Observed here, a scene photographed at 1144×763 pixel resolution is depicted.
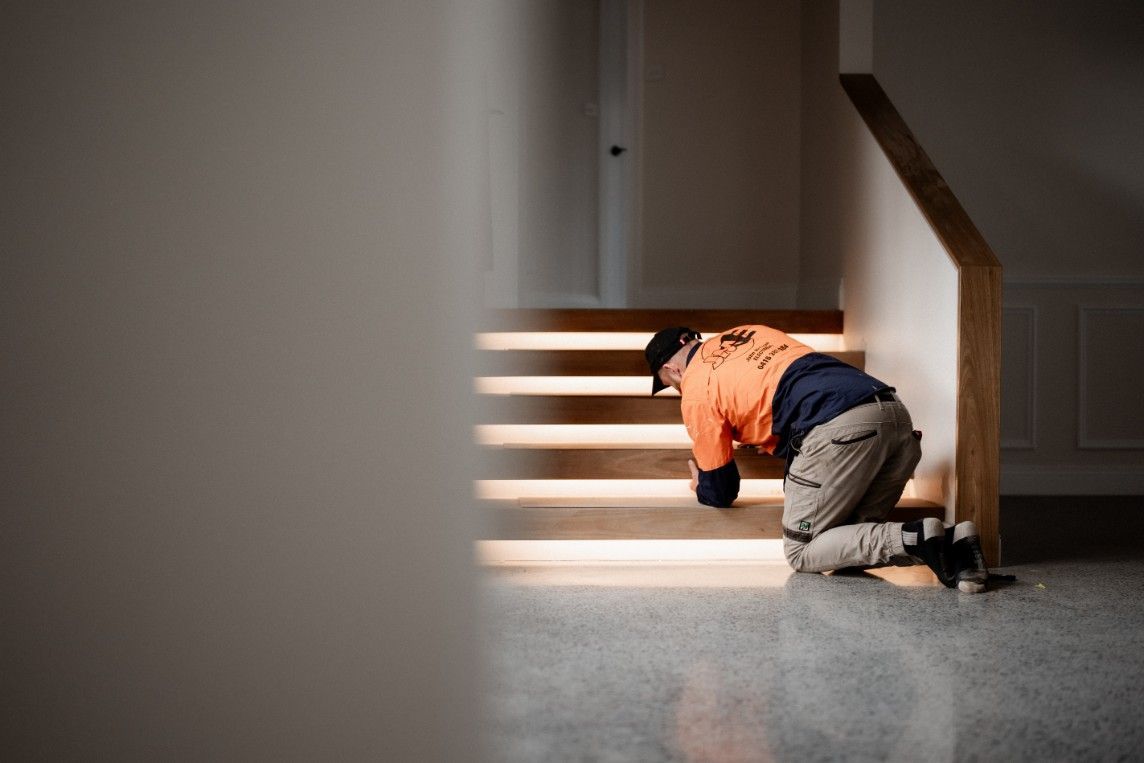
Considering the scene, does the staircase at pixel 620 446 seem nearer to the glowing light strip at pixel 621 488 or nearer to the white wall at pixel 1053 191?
the glowing light strip at pixel 621 488

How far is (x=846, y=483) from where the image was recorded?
7.82 feet

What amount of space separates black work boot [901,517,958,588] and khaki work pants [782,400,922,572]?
21 millimetres

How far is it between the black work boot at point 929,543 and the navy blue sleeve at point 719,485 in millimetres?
456

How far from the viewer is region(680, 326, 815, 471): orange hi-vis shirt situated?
2.46 meters

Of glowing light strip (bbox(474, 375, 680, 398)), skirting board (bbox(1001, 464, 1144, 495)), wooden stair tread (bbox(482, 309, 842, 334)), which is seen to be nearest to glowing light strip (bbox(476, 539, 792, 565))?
glowing light strip (bbox(474, 375, 680, 398))

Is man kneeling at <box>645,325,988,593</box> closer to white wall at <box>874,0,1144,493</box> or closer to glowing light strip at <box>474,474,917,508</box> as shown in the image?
glowing light strip at <box>474,474,917,508</box>

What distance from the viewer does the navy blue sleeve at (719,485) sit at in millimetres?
2551

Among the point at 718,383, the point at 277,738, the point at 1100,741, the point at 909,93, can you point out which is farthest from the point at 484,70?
the point at 909,93

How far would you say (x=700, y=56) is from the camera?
4.64 metres

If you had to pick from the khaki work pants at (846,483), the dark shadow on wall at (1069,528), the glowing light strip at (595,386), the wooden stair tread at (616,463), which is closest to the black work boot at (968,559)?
the khaki work pants at (846,483)

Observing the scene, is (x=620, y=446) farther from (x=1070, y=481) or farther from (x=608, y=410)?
(x=1070, y=481)

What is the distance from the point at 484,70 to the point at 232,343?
0.13 m

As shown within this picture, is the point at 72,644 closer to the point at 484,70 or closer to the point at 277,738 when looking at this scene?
the point at 277,738

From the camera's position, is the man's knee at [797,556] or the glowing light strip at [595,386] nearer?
the man's knee at [797,556]
